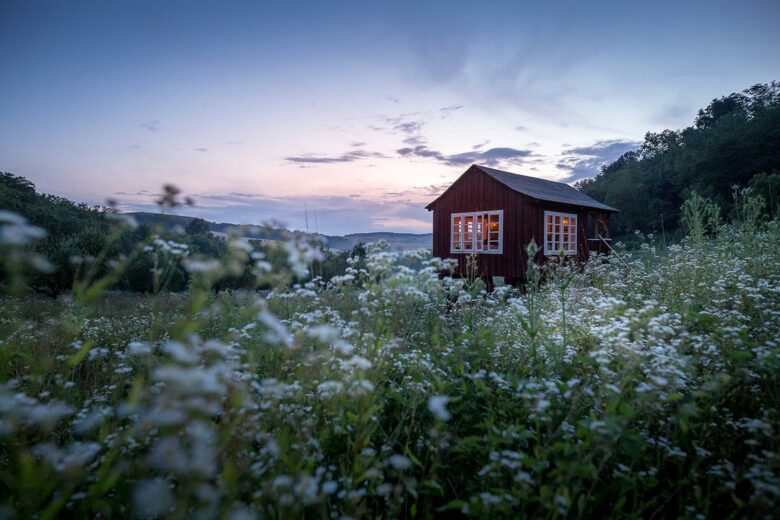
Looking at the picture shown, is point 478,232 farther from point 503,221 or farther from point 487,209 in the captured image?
point 503,221

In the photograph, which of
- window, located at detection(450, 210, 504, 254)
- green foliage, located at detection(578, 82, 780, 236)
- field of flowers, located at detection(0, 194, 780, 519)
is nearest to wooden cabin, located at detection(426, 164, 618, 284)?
window, located at detection(450, 210, 504, 254)

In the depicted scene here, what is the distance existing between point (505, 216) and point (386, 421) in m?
13.7

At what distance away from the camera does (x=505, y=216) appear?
1534 cm

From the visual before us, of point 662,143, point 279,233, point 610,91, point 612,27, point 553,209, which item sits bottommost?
point 279,233

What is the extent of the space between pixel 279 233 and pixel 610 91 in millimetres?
11724

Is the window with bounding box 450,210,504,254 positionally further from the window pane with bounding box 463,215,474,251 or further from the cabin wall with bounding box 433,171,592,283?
the cabin wall with bounding box 433,171,592,283

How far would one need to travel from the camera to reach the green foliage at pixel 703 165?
32.1 m

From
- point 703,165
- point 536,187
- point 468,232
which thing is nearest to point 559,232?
point 536,187

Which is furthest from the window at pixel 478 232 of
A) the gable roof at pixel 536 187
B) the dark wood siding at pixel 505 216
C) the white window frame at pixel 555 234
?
the white window frame at pixel 555 234

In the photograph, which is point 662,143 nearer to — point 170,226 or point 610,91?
point 610,91

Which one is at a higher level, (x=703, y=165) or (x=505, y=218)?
(x=703, y=165)

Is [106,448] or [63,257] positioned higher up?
[63,257]

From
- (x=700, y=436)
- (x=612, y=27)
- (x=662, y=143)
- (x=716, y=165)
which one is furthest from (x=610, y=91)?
(x=662, y=143)

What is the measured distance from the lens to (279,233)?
3.07 metres
